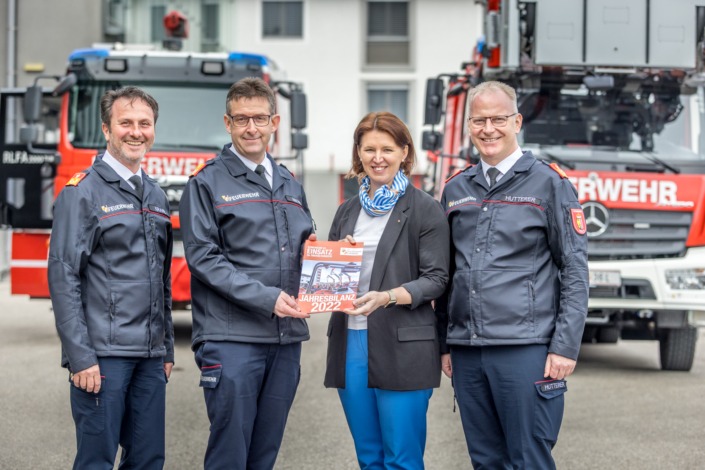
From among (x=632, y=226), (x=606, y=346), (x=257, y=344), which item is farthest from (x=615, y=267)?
(x=257, y=344)

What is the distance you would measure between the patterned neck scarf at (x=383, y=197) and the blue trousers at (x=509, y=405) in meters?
0.67

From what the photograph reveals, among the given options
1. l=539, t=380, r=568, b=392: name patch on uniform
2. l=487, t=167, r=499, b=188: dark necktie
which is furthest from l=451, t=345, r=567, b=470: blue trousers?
l=487, t=167, r=499, b=188: dark necktie

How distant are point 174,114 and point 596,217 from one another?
4.40 m

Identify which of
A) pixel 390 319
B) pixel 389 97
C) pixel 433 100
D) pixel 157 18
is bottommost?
pixel 390 319

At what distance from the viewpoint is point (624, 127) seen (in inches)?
399

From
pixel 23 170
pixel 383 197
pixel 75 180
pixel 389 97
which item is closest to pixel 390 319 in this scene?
pixel 383 197

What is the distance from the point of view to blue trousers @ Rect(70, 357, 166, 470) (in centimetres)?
445

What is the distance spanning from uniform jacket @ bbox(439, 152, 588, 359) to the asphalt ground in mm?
2376

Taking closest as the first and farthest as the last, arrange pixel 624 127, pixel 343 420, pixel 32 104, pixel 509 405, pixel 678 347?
pixel 509 405
pixel 343 420
pixel 624 127
pixel 678 347
pixel 32 104

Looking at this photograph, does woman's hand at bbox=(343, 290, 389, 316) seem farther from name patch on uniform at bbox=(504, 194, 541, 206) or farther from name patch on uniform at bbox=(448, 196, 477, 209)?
name patch on uniform at bbox=(504, 194, 541, 206)

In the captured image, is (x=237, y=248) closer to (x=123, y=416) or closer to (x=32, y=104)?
(x=123, y=416)

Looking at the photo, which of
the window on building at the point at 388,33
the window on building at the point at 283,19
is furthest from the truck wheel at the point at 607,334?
the window on building at the point at 283,19

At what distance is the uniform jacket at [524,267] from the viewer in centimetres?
451

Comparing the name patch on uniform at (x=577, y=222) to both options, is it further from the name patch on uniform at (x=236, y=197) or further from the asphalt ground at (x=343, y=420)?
the asphalt ground at (x=343, y=420)
